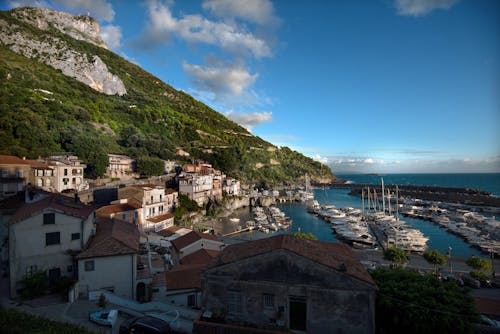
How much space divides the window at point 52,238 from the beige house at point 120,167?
42234mm

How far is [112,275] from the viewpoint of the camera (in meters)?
16.0

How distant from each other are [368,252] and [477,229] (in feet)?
92.8

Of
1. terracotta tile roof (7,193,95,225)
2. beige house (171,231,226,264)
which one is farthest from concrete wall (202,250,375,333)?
beige house (171,231,226,264)

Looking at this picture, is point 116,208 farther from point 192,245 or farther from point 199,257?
point 199,257

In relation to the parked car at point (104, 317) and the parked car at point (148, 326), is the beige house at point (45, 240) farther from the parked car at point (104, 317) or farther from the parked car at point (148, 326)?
the parked car at point (148, 326)

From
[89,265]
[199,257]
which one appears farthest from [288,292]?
[199,257]

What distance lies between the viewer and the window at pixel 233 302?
1104 cm

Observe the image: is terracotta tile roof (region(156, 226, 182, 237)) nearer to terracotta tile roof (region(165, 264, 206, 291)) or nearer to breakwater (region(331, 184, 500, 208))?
terracotta tile roof (region(165, 264, 206, 291))

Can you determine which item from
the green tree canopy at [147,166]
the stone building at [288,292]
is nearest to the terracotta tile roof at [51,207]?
the stone building at [288,292]

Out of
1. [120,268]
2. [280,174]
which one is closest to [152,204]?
[120,268]

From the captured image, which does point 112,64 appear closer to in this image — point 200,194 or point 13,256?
point 200,194

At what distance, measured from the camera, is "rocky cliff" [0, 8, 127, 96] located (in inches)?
3392

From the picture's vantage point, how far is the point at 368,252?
33.1 meters

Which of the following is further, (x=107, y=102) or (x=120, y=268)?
(x=107, y=102)
